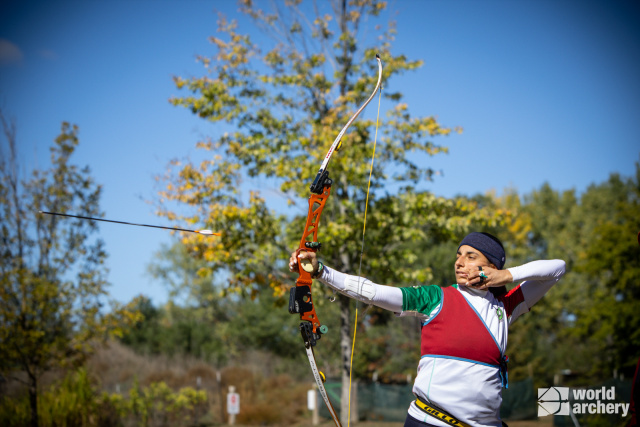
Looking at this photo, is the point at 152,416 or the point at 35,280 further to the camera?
the point at 152,416

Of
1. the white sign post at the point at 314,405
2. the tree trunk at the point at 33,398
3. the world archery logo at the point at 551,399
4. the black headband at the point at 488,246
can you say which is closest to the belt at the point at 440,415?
the black headband at the point at 488,246

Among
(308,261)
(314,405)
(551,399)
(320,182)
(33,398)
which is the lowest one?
(314,405)

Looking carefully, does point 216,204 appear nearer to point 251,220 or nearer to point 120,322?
point 251,220

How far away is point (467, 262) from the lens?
296 centimetres

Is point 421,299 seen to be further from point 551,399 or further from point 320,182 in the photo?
point 551,399

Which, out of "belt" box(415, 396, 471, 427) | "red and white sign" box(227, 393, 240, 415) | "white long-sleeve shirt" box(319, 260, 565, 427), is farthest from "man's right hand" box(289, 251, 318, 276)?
"red and white sign" box(227, 393, 240, 415)

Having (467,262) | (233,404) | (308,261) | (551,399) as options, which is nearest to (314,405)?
(233,404)

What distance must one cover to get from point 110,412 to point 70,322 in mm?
3918

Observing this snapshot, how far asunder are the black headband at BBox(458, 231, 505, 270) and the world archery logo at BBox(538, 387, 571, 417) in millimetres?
3999

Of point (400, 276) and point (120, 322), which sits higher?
point (400, 276)

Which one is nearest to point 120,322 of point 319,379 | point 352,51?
point 352,51

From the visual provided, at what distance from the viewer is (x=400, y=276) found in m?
9.87

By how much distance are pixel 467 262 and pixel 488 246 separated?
5.9 inches

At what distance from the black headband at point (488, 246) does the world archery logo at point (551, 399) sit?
13.1 ft
